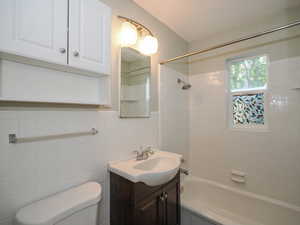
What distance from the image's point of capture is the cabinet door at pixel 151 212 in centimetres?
105

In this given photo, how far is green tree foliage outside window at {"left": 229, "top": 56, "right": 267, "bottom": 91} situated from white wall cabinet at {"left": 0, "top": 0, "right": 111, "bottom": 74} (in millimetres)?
1828

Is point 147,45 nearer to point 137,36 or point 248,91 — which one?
point 137,36

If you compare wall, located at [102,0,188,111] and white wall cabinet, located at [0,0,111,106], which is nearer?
white wall cabinet, located at [0,0,111,106]

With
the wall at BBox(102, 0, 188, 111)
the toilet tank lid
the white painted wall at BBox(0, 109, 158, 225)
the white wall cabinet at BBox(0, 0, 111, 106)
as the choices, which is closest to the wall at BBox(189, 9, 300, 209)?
the wall at BBox(102, 0, 188, 111)

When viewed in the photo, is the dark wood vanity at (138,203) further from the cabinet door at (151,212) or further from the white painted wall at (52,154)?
the white painted wall at (52,154)

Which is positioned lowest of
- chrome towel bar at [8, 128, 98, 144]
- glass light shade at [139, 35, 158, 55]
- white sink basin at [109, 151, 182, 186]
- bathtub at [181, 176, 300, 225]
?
bathtub at [181, 176, 300, 225]

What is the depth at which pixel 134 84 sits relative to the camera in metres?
1.50

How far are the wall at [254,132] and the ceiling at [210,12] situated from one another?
0.42 feet

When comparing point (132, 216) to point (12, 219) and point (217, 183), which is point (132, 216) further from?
point (217, 183)

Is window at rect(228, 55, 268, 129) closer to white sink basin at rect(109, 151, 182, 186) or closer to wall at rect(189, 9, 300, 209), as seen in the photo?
wall at rect(189, 9, 300, 209)

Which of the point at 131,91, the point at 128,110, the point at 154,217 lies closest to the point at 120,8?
the point at 131,91

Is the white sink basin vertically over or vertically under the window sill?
under

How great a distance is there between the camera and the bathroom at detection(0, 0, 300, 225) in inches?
31.2

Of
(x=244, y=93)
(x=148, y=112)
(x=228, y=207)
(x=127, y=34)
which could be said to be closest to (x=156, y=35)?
(x=127, y=34)
